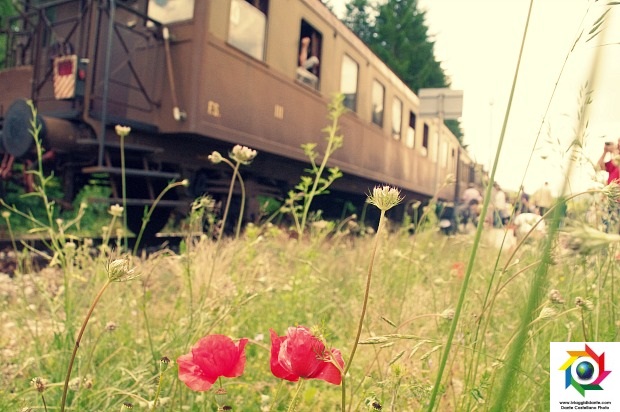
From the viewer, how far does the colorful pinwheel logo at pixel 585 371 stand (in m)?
0.66

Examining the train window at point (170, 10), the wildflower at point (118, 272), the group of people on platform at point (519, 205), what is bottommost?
the wildflower at point (118, 272)

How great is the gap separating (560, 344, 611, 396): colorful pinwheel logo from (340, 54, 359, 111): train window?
696 centimetres

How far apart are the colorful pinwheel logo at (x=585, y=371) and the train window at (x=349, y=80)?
6.96 meters

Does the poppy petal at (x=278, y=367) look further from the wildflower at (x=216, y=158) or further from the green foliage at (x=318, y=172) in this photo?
the green foliage at (x=318, y=172)

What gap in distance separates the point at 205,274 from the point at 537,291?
2.45 meters

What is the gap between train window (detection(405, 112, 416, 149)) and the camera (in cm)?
1106

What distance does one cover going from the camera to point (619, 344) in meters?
0.69

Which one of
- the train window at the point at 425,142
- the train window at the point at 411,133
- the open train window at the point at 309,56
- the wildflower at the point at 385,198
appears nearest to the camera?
the wildflower at the point at 385,198

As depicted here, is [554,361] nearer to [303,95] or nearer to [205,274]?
[205,274]

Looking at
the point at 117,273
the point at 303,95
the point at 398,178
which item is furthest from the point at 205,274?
the point at 398,178

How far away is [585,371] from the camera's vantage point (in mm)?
670

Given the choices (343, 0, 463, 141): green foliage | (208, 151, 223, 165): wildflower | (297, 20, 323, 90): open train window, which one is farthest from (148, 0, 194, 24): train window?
(343, 0, 463, 141): green foliage
